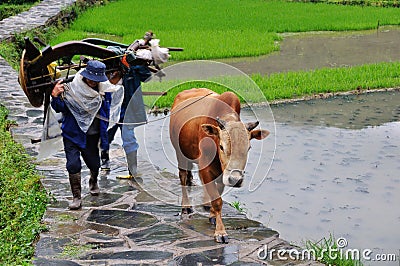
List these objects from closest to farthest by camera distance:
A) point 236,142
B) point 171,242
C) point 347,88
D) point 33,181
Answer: point 236,142
point 171,242
point 33,181
point 347,88

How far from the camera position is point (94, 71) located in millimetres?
5113

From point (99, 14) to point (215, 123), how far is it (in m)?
Answer: 15.0

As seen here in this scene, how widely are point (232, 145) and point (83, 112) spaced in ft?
4.56

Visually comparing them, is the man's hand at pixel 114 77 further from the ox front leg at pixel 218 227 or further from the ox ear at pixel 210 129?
the ox front leg at pixel 218 227

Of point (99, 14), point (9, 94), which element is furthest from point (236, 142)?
point (99, 14)

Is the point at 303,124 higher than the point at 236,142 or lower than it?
lower

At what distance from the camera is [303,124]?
9016 mm

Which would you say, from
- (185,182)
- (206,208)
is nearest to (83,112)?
(185,182)

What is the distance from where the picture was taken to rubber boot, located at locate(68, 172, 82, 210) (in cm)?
537

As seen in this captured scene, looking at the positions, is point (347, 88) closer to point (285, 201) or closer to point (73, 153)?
point (285, 201)

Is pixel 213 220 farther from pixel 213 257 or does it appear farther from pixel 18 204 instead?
pixel 18 204

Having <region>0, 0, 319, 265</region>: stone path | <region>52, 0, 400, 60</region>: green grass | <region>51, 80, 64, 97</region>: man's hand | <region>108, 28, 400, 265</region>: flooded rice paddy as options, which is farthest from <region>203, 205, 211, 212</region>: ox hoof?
<region>52, 0, 400, 60</region>: green grass

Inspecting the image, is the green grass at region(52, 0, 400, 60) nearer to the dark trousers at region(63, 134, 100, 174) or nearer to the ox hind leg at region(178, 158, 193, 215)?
the dark trousers at region(63, 134, 100, 174)

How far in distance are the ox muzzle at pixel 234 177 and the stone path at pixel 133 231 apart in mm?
496
